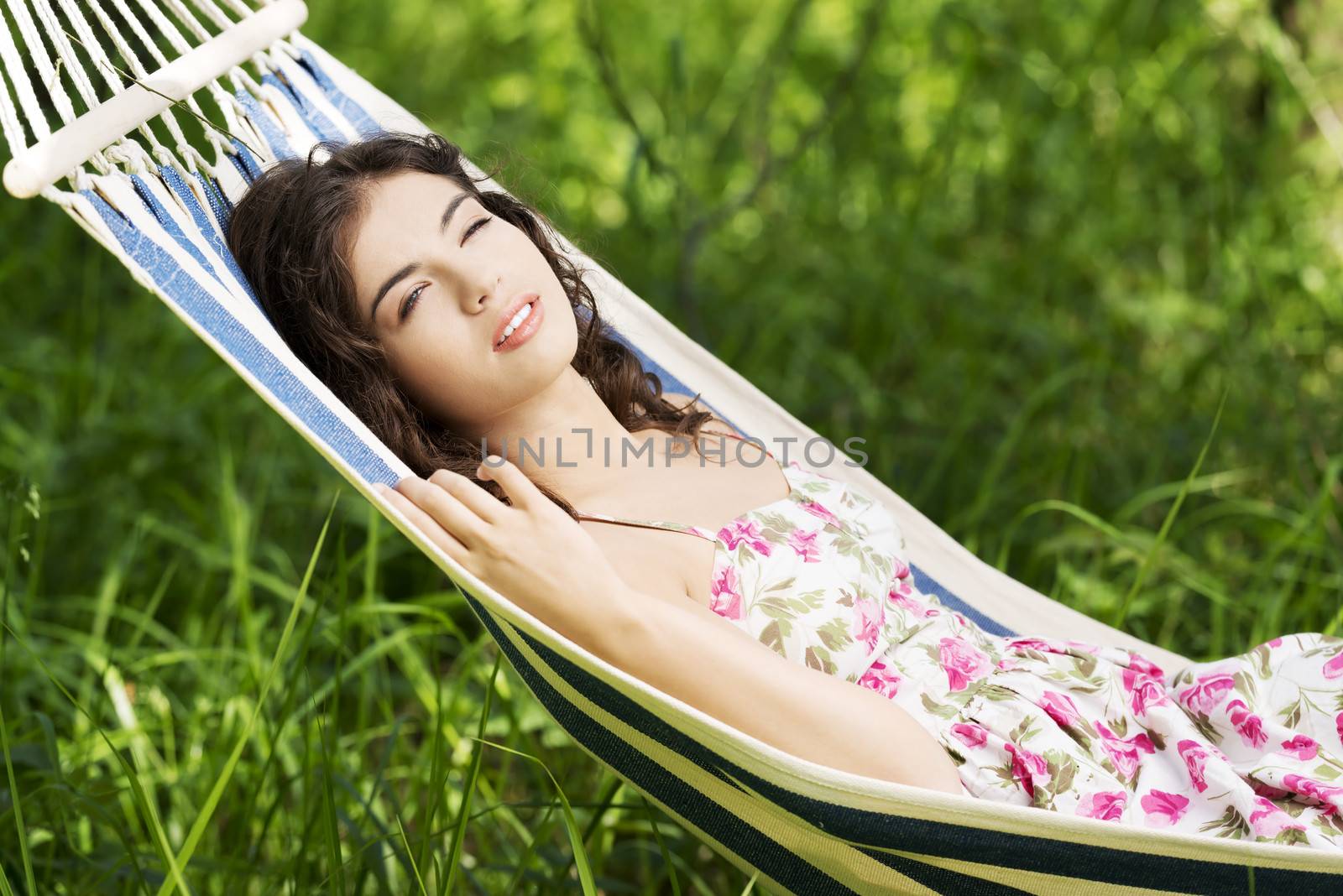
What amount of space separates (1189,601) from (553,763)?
1241mm

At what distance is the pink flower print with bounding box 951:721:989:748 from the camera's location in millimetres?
1502

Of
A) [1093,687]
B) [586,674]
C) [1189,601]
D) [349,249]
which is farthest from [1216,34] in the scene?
[586,674]

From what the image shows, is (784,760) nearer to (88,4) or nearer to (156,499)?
(88,4)

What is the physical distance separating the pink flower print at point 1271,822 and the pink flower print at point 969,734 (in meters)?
0.29

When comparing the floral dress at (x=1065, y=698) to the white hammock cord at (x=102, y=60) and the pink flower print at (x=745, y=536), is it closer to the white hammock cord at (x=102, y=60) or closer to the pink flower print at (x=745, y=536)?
the pink flower print at (x=745, y=536)

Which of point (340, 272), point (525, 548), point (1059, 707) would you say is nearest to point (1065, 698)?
point (1059, 707)

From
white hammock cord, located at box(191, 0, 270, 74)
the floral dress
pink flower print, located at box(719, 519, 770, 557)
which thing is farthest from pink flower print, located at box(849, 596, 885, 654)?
white hammock cord, located at box(191, 0, 270, 74)

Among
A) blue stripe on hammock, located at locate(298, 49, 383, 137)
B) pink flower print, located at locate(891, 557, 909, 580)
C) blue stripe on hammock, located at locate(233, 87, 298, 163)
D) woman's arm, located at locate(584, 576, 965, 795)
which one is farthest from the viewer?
blue stripe on hammock, located at locate(298, 49, 383, 137)

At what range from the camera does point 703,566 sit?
1600mm

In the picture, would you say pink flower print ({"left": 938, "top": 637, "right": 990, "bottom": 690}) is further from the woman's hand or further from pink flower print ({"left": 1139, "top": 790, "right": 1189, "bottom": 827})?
the woman's hand

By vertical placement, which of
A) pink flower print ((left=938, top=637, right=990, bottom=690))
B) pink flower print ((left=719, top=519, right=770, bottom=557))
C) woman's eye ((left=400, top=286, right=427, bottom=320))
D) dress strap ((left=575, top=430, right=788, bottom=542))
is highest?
woman's eye ((left=400, top=286, right=427, bottom=320))

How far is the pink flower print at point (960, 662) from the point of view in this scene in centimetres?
164

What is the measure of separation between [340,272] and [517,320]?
232 mm

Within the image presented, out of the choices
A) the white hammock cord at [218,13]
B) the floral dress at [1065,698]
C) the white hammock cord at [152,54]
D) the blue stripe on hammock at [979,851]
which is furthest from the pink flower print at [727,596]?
the white hammock cord at [218,13]
